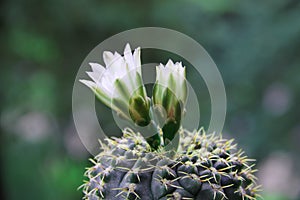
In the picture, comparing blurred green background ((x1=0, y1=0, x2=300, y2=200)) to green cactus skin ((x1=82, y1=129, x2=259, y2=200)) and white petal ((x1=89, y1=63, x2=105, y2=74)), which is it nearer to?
green cactus skin ((x1=82, y1=129, x2=259, y2=200))

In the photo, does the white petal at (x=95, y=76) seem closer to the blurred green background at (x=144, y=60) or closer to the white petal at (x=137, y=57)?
the white petal at (x=137, y=57)

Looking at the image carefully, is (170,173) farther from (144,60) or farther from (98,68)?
(144,60)

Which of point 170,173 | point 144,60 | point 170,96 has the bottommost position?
point 170,173

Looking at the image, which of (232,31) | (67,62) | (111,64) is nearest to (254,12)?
(232,31)

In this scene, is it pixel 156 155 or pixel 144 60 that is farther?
pixel 144 60

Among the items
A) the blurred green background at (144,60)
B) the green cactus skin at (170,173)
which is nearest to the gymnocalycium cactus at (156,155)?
the green cactus skin at (170,173)

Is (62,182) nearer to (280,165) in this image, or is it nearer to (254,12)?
(280,165)

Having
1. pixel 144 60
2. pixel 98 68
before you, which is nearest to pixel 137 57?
pixel 98 68
